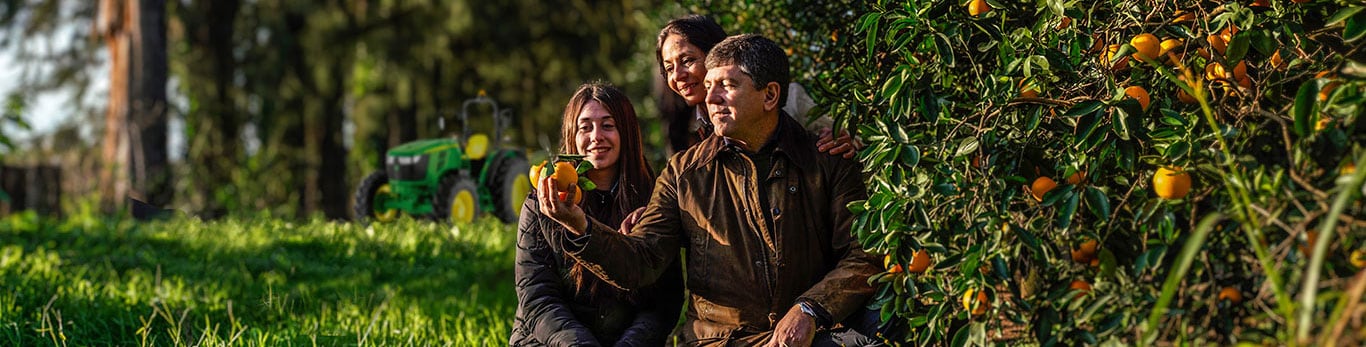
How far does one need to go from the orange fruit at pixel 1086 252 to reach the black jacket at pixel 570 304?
1443 mm

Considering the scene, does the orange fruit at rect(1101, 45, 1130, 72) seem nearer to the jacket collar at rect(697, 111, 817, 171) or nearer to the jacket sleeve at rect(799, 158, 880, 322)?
the jacket sleeve at rect(799, 158, 880, 322)

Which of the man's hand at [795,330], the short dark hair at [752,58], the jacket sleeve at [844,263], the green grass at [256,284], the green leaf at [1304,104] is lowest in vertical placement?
the green grass at [256,284]

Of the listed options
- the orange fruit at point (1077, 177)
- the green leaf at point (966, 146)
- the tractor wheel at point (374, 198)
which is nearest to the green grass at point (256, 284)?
the tractor wheel at point (374, 198)

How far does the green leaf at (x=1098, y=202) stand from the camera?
77.9 inches

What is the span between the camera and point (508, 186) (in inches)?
331

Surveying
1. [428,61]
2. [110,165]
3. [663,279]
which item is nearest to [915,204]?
[663,279]

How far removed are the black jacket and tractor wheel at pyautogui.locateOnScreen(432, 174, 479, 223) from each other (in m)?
4.84

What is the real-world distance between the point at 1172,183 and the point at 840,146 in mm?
1086

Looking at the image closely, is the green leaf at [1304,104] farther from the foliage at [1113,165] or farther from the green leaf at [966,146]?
the green leaf at [966,146]

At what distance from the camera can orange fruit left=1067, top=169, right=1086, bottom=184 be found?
2.19 metres

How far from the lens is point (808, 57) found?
14.6 feet

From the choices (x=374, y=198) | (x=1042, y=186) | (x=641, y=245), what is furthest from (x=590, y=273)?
(x=374, y=198)

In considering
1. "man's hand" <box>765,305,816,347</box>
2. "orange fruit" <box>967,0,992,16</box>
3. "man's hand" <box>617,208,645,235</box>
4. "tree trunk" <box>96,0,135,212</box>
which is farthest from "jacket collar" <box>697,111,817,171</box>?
"tree trunk" <box>96,0,135,212</box>

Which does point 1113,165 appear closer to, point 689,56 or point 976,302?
point 976,302
